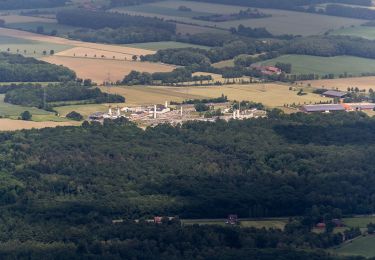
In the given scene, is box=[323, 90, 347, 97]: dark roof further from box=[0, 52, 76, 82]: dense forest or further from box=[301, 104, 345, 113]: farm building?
box=[0, 52, 76, 82]: dense forest

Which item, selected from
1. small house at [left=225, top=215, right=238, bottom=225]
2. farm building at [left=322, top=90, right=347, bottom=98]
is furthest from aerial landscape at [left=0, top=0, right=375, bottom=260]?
farm building at [left=322, top=90, right=347, bottom=98]

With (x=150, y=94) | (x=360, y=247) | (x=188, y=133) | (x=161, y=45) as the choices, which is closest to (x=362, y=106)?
(x=150, y=94)

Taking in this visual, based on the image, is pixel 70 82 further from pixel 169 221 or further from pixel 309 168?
pixel 169 221

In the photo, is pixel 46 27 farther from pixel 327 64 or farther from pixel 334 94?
pixel 334 94

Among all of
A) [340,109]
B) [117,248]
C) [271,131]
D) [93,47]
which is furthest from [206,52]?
[117,248]

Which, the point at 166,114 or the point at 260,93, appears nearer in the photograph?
the point at 166,114

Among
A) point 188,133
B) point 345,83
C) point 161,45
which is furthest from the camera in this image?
point 161,45

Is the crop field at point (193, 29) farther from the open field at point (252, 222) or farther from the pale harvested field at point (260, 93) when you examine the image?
the open field at point (252, 222)
